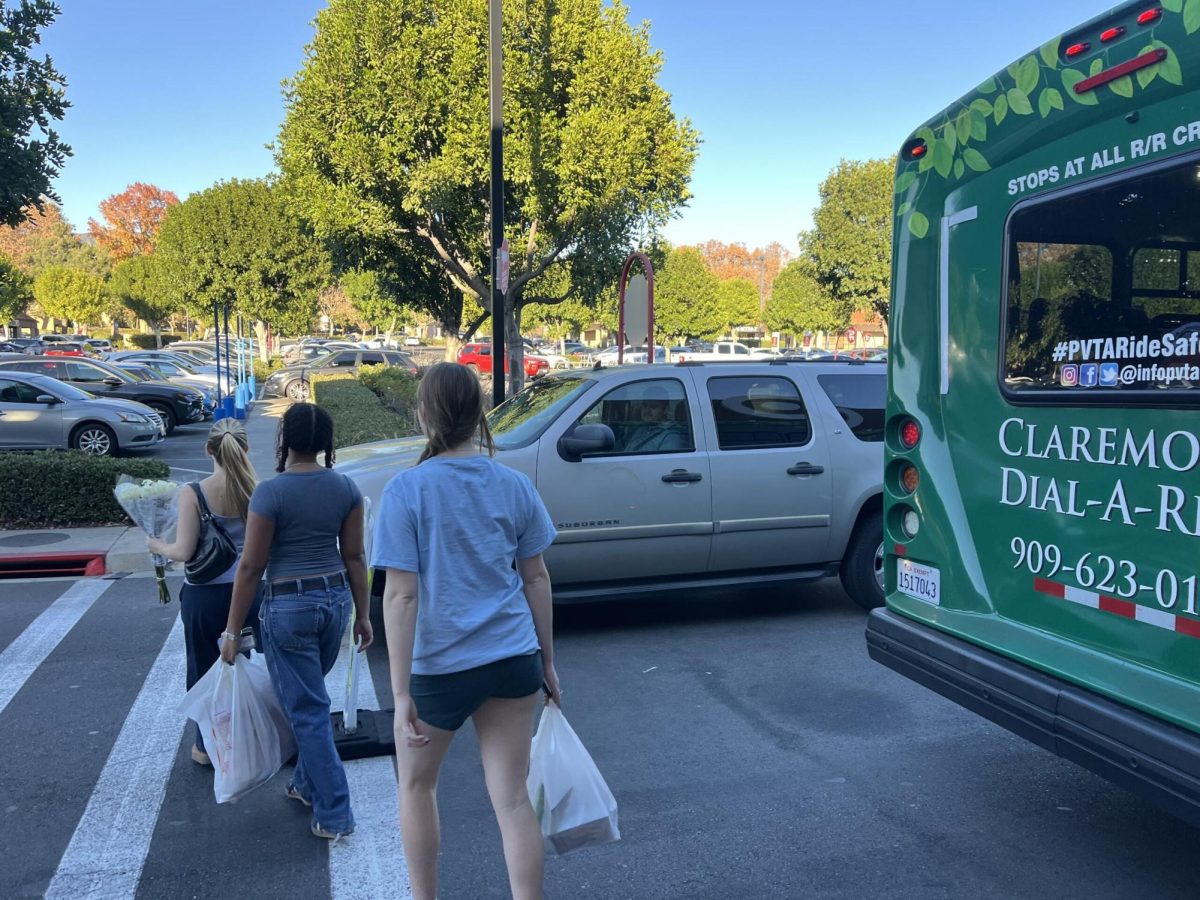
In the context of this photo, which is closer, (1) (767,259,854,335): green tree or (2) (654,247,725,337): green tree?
(1) (767,259,854,335): green tree

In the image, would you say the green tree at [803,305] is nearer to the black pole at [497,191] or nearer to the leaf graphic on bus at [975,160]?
the black pole at [497,191]

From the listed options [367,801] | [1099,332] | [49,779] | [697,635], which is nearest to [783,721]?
[697,635]

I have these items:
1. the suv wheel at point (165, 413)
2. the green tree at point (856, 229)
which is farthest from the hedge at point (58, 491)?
the green tree at point (856, 229)

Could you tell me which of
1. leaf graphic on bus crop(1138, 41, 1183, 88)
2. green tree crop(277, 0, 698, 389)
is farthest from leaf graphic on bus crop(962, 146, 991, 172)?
green tree crop(277, 0, 698, 389)

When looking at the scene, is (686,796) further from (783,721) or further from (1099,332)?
(1099,332)

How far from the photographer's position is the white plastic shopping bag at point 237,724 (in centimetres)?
366

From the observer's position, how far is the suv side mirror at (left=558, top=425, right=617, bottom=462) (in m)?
5.89

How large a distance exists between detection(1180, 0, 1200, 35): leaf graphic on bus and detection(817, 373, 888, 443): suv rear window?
4206 millimetres

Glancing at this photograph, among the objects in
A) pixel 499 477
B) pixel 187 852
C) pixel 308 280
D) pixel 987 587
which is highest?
pixel 308 280

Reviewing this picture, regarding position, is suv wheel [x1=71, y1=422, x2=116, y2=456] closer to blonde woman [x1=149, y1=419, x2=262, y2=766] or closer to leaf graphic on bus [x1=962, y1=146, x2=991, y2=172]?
blonde woman [x1=149, y1=419, x2=262, y2=766]

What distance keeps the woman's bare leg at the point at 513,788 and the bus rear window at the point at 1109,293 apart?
7.19 feet

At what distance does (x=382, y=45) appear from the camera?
59.5 ft

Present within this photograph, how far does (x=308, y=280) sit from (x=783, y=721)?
32.6 m

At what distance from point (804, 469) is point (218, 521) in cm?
406
